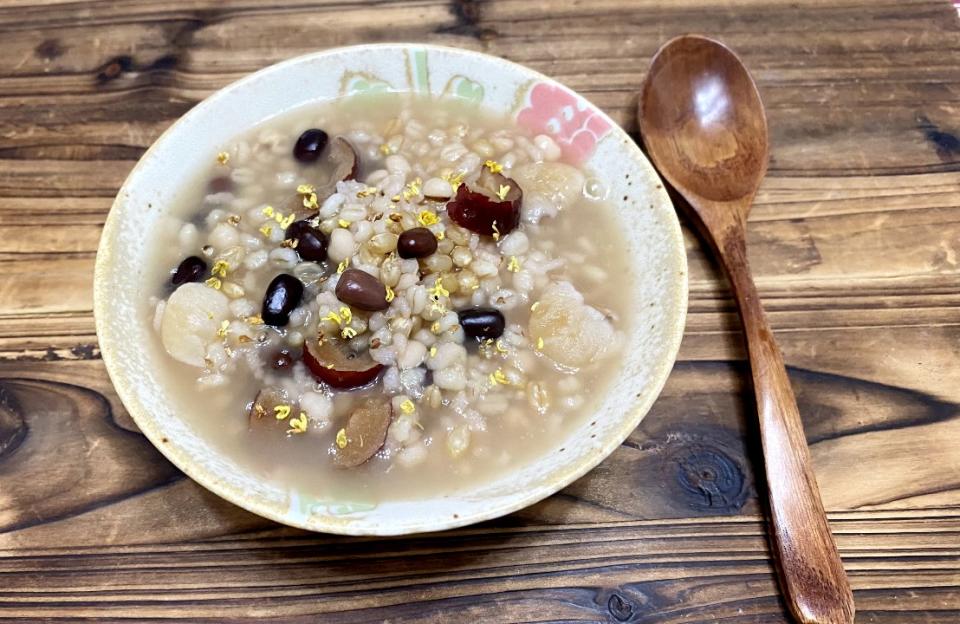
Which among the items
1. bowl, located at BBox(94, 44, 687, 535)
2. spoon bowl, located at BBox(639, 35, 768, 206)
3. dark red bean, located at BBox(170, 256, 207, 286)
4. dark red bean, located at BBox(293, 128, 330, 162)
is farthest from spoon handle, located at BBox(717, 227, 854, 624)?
dark red bean, located at BBox(170, 256, 207, 286)

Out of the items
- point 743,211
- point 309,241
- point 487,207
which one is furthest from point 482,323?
point 743,211

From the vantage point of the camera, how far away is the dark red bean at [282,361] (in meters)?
1.74

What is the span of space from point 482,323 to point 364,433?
378 mm

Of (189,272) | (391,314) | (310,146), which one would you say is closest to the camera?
(391,314)

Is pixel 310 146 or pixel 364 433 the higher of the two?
pixel 310 146

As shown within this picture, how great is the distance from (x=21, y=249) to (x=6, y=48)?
96 centimetres

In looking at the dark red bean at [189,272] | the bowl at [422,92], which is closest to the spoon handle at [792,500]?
the bowl at [422,92]

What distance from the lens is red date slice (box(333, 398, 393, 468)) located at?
5.27 ft

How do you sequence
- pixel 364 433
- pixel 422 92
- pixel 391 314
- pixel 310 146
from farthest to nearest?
pixel 422 92, pixel 310 146, pixel 391 314, pixel 364 433

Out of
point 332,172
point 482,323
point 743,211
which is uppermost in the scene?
point 332,172

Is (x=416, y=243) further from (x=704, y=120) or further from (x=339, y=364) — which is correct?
(x=704, y=120)

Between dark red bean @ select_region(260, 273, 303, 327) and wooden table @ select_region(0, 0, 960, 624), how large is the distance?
0.45m

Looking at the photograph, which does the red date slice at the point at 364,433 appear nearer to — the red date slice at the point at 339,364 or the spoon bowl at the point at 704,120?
the red date slice at the point at 339,364

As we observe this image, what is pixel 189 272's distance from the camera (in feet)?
6.10
